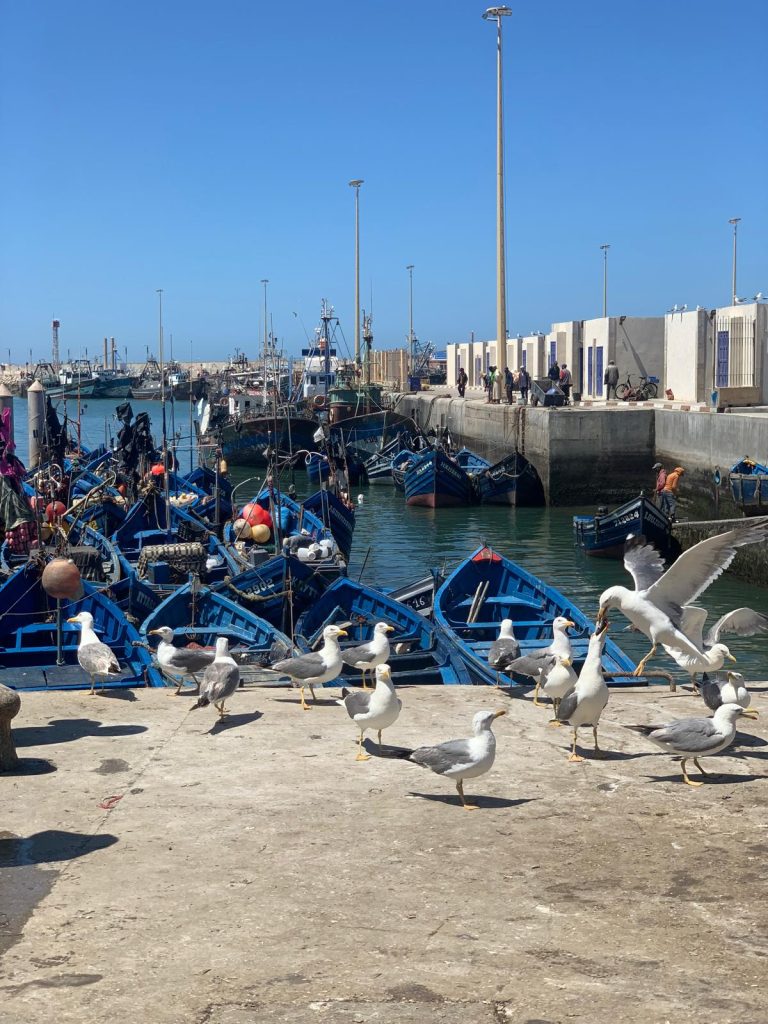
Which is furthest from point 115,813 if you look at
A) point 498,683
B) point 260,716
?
point 498,683

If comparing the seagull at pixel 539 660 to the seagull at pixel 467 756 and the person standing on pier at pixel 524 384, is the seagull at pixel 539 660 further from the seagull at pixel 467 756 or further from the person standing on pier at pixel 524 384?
the person standing on pier at pixel 524 384

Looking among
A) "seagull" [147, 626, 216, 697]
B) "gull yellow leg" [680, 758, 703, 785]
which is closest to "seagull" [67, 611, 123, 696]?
"seagull" [147, 626, 216, 697]

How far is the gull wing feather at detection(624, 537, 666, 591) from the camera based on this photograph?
10.6 m

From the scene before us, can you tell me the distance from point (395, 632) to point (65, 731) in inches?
238

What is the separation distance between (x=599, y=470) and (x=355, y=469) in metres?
12.3

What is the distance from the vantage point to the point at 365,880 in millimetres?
6594

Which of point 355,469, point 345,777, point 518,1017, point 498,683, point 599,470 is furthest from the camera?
point 355,469

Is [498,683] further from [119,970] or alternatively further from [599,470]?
[599,470]

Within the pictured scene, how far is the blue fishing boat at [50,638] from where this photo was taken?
12.5 meters

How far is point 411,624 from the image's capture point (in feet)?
49.1

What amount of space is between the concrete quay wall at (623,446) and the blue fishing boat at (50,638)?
700 inches

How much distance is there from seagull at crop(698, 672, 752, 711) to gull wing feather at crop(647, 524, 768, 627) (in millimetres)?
853

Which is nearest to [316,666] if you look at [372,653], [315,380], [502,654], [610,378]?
[372,653]

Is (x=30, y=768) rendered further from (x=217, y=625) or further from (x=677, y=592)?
(x=217, y=625)
